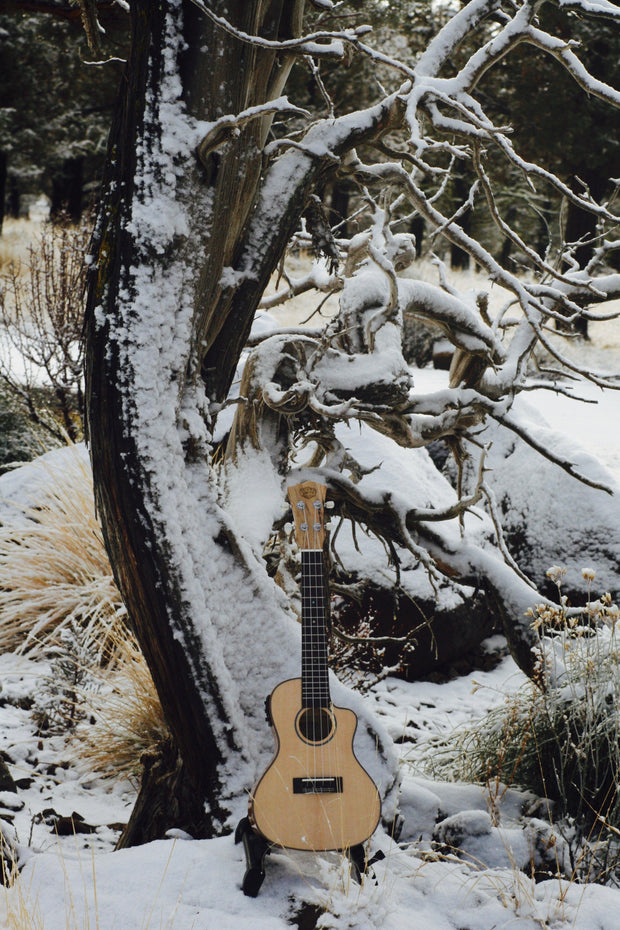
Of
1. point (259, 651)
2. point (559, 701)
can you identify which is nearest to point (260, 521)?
point (259, 651)

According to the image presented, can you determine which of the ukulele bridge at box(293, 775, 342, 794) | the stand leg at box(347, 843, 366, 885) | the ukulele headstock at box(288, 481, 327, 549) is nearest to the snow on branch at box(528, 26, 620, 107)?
the ukulele headstock at box(288, 481, 327, 549)

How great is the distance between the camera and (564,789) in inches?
110

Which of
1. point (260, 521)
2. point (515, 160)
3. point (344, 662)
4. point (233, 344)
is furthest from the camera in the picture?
point (344, 662)

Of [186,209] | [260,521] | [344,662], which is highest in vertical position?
[186,209]

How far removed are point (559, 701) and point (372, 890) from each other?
1.23 meters

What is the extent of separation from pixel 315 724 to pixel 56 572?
9.03 feet

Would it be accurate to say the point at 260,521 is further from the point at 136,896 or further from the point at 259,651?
the point at 136,896

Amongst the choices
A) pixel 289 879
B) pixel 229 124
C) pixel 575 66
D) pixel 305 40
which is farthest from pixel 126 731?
pixel 575 66

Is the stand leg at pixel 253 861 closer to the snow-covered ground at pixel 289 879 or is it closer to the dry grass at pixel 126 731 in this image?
the snow-covered ground at pixel 289 879

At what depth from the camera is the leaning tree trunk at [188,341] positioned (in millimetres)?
2260

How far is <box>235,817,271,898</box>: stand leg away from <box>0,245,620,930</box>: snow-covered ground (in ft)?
0.09

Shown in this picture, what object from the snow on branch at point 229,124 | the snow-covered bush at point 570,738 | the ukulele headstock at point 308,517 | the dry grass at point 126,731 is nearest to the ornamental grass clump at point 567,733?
the snow-covered bush at point 570,738

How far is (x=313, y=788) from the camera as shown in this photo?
6.88 feet

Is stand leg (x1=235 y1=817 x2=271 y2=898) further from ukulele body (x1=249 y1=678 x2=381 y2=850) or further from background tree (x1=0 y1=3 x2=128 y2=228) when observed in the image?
background tree (x1=0 y1=3 x2=128 y2=228)
